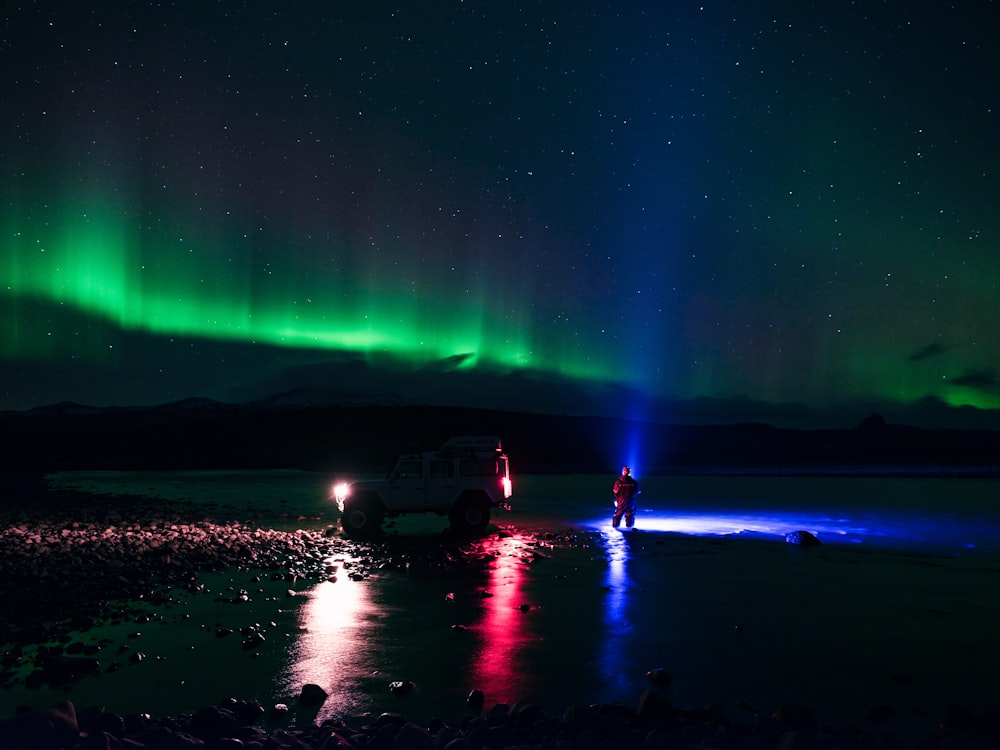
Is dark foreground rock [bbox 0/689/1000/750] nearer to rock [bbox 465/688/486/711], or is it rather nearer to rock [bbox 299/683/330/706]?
rock [bbox 465/688/486/711]

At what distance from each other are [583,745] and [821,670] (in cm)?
395

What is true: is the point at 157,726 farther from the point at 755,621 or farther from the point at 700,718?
the point at 755,621

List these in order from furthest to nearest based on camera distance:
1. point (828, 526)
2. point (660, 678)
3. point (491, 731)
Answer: point (828, 526) < point (660, 678) < point (491, 731)

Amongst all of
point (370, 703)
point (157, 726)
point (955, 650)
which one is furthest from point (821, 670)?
point (157, 726)

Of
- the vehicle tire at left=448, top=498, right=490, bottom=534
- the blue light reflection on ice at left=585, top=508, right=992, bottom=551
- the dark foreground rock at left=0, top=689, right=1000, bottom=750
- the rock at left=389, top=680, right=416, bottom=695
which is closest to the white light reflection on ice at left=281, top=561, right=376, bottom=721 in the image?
the rock at left=389, top=680, right=416, bottom=695

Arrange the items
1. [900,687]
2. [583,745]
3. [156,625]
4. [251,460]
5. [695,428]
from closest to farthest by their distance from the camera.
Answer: [583,745] < [900,687] < [156,625] < [251,460] < [695,428]

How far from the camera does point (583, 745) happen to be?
6160 mm

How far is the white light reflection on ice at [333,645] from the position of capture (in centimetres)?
805

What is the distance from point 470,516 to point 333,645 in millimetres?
12309

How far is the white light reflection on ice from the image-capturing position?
805 centimetres

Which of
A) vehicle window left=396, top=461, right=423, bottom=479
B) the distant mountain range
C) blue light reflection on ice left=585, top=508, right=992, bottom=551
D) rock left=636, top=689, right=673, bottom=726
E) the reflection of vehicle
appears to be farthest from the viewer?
the distant mountain range

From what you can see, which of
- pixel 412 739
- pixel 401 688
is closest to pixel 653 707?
pixel 412 739

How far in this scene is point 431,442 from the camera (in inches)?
4993

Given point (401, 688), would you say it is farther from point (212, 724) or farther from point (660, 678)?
point (660, 678)
